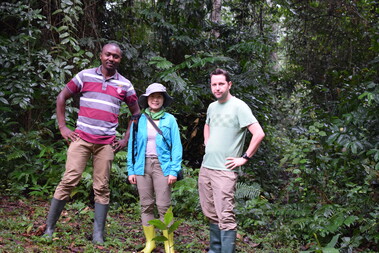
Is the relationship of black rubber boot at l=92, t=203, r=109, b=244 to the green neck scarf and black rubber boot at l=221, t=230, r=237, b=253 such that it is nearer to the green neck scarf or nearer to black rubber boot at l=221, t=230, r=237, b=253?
the green neck scarf

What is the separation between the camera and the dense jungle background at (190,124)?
484cm

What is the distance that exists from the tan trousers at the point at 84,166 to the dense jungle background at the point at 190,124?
0.54m

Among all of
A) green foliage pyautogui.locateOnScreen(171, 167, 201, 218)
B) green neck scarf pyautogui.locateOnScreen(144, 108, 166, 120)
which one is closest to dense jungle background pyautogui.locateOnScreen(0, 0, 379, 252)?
green foliage pyautogui.locateOnScreen(171, 167, 201, 218)

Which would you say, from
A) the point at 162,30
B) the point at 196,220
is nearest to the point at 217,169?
the point at 196,220

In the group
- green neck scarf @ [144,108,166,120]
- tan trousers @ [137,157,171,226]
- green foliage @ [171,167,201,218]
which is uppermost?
green neck scarf @ [144,108,166,120]

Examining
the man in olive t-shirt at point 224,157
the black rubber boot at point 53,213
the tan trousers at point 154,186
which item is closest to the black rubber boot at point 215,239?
the man in olive t-shirt at point 224,157

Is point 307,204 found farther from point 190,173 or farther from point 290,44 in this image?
point 290,44

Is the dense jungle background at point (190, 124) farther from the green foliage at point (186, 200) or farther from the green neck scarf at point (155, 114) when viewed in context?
the green neck scarf at point (155, 114)

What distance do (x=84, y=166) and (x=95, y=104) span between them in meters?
0.72

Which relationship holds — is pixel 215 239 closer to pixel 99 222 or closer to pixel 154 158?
pixel 154 158

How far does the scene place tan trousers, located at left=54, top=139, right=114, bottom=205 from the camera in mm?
4121

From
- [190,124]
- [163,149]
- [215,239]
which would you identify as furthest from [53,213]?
[190,124]

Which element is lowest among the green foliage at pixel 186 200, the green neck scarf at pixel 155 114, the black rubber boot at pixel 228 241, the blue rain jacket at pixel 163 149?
the green foliage at pixel 186 200

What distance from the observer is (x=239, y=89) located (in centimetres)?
761
